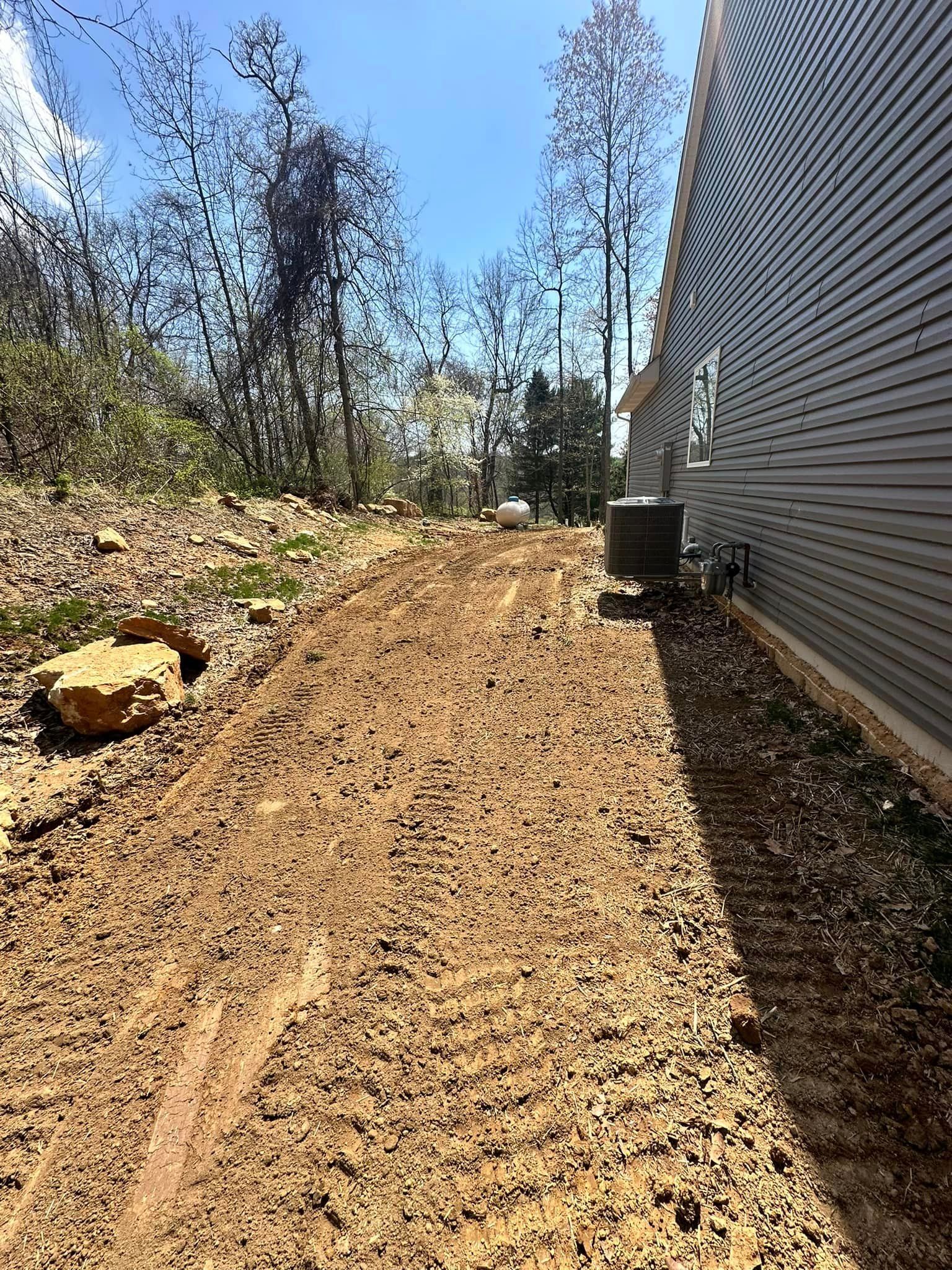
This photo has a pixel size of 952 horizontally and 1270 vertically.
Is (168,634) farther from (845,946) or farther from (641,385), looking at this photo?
(641,385)

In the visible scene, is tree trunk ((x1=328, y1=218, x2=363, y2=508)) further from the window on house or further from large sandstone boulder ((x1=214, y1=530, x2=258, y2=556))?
the window on house

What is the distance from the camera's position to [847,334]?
325cm

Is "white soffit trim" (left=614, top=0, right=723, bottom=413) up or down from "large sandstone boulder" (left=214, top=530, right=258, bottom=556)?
up

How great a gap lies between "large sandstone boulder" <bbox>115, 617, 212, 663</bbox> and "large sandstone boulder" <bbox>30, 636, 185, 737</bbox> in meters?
0.19

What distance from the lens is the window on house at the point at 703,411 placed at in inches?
249

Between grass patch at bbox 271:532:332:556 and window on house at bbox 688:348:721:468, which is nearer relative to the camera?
window on house at bbox 688:348:721:468

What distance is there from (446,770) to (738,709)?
199 cm

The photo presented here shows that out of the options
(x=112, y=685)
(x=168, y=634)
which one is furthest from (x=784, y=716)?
(x=168, y=634)

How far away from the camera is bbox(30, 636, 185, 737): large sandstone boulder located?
3.02 meters

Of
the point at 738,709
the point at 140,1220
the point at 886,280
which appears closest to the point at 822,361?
the point at 886,280

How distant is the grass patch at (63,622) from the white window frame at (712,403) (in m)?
6.72

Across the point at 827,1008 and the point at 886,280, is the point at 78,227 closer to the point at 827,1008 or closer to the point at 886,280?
the point at 886,280

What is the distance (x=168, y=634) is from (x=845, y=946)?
4371 millimetres

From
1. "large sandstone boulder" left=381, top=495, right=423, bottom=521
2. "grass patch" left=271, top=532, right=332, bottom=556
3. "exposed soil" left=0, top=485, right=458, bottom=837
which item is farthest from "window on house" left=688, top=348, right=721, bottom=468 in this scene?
"large sandstone boulder" left=381, top=495, right=423, bottom=521
